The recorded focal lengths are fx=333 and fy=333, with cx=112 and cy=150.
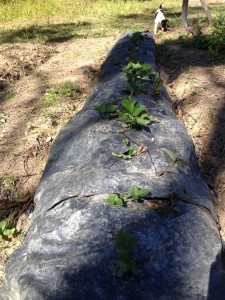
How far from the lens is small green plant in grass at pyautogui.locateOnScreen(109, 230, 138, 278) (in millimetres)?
1792

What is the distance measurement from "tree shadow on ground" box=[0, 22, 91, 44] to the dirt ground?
3.42ft

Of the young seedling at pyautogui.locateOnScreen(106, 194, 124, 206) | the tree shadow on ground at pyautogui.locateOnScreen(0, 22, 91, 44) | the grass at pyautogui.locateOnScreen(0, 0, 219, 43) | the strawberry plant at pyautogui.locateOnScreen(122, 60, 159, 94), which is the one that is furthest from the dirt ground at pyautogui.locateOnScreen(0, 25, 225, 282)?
the grass at pyautogui.locateOnScreen(0, 0, 219, 43)

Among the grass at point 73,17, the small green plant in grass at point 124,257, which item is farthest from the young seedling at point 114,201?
the grass at point 73,17

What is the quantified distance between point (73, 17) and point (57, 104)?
852 centimetres

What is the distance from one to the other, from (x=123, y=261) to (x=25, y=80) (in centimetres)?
556

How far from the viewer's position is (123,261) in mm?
1805

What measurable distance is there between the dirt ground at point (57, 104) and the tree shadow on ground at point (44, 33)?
3.42ft

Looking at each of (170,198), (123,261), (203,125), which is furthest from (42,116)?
(123,261)

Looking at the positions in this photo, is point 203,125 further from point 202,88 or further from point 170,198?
point 170,198

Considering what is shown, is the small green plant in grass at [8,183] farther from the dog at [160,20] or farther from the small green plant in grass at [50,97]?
Result: the dog at [160,20]

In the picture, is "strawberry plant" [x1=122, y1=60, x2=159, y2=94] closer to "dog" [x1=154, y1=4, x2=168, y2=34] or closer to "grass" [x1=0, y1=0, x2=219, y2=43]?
"dog" [x1=154, y1=4, x2=168, y2=34]

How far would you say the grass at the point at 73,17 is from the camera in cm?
995

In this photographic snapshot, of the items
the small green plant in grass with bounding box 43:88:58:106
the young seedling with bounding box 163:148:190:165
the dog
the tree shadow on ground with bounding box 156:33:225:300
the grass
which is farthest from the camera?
the grass

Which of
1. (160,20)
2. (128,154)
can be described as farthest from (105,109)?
(160,20)
